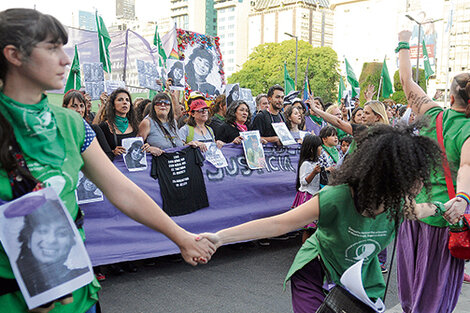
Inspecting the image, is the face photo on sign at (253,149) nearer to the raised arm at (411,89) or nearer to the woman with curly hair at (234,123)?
the woman with curly hair at (234,123)

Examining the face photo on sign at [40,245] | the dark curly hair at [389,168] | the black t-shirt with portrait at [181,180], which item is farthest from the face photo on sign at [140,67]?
the face photo on sign at [40,245]

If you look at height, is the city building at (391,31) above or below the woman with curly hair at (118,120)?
above

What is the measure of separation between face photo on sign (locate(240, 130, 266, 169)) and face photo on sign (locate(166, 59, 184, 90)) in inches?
85.7

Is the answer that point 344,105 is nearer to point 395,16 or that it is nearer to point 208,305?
point 208,305

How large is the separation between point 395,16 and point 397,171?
83382mm

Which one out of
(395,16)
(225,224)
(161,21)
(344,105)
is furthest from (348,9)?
(225,224)

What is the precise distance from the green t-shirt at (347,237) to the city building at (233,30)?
357ft

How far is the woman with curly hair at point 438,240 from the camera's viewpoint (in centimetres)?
296

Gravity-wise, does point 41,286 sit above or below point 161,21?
below

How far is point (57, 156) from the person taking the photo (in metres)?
1.48

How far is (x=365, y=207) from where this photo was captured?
228cm

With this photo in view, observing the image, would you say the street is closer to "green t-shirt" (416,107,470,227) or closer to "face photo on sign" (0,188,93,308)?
"green t-shirt" (416,107,470,227)

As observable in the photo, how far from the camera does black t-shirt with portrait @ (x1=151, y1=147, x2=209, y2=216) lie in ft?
17.2

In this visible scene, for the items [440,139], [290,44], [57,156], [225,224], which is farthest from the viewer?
[290,44]
